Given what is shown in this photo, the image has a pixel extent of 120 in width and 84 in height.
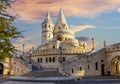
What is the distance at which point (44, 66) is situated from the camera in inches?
2790

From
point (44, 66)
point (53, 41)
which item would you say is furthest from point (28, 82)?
point (53, 41)

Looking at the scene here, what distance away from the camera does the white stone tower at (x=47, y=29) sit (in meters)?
90.6

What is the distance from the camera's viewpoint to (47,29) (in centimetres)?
9112

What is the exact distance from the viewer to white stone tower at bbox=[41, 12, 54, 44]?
90625 mm

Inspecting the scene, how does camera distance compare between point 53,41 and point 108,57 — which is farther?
point 53,41

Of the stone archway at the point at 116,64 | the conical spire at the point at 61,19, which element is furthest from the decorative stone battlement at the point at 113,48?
the conical spire at the point at 61,19

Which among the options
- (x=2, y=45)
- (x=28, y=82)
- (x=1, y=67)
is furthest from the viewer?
(x=1, y=67)

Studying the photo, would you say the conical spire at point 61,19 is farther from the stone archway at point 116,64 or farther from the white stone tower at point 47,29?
the stone archway at point 116,64

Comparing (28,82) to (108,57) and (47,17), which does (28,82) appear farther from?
(47,17)

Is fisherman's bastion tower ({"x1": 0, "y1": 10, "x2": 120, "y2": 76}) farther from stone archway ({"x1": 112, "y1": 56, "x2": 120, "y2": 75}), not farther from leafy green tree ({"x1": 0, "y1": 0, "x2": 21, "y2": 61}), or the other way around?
leafy green tree ({"x1": 0, "y1": 0, "x2": 21, "y2": 61})

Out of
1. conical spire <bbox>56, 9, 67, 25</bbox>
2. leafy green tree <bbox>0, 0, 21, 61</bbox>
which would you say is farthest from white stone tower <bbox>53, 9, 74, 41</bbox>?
leafy green tree <bbox>0, 0, 21, 61</bbox>

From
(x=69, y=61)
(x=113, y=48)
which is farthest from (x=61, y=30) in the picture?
(x=113, y=48)

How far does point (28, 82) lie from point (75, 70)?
97.1 ft

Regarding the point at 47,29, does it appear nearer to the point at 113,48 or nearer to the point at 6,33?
the point at 113,48
